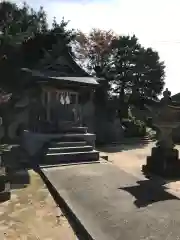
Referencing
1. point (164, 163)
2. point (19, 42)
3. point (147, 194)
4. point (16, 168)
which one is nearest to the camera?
point (147, 194)

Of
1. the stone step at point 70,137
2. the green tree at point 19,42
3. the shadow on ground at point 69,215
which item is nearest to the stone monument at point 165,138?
the stone step at point 70,137

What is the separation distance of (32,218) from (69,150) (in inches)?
253

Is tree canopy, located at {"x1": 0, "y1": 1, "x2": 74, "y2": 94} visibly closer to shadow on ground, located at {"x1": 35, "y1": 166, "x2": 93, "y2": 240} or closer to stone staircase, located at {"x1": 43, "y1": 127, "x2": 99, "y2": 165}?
stone staircase, located at {"x1": 43, "y1": 127, "x2": 99, "y2": 165}

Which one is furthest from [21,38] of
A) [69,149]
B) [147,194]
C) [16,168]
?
[147,194]

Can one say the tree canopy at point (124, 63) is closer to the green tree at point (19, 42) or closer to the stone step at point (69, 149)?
the green tree at point (19, 42)

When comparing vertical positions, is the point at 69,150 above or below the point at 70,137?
below

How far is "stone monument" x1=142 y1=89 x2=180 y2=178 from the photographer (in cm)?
1045

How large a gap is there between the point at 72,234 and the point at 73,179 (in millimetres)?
3612

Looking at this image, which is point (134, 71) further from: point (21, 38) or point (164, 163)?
point (164, 163)

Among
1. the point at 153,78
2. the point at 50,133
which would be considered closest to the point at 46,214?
the point at 50,133

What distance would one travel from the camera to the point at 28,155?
12.5 m

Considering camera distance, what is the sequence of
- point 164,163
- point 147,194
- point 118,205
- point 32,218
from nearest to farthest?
point 32,218, point 118,205, point 147,194, point 164,163

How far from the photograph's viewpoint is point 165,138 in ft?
36.0

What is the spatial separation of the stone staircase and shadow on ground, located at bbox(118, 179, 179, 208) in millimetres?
3995
